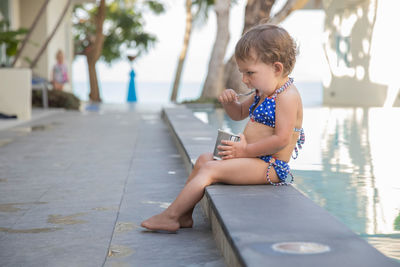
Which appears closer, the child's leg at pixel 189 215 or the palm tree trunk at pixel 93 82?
the child's leg at pixel 189 215

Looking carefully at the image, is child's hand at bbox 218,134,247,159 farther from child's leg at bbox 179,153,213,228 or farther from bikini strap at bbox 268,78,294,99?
bikini strap at bbox 268,78,294,99

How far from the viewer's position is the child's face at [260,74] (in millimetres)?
3057

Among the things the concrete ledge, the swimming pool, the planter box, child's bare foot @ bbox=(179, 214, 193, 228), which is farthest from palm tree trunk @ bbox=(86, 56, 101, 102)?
child's bare foot @ bbox=(179, 214, 193, 228)

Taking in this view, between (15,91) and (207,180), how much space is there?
25.2ft

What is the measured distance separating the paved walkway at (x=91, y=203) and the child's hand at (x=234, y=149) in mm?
420

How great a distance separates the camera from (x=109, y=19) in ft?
81.1

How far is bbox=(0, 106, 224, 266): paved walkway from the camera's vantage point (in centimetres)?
268

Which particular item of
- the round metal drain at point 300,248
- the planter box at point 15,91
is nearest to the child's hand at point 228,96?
the round metal drain at point 300,248

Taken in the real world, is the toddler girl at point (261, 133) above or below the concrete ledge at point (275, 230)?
above

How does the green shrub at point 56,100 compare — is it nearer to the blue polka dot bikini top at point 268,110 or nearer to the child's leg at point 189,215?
the child's leg at point 189,215

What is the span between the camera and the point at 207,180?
304cm

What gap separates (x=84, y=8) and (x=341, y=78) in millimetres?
11789

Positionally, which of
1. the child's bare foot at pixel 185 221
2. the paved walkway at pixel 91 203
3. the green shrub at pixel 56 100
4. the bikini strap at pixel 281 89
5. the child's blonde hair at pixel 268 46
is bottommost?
the green shrub at pixel 56 100

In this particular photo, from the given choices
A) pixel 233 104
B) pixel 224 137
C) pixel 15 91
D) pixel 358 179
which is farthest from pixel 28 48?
pixel 224 137
